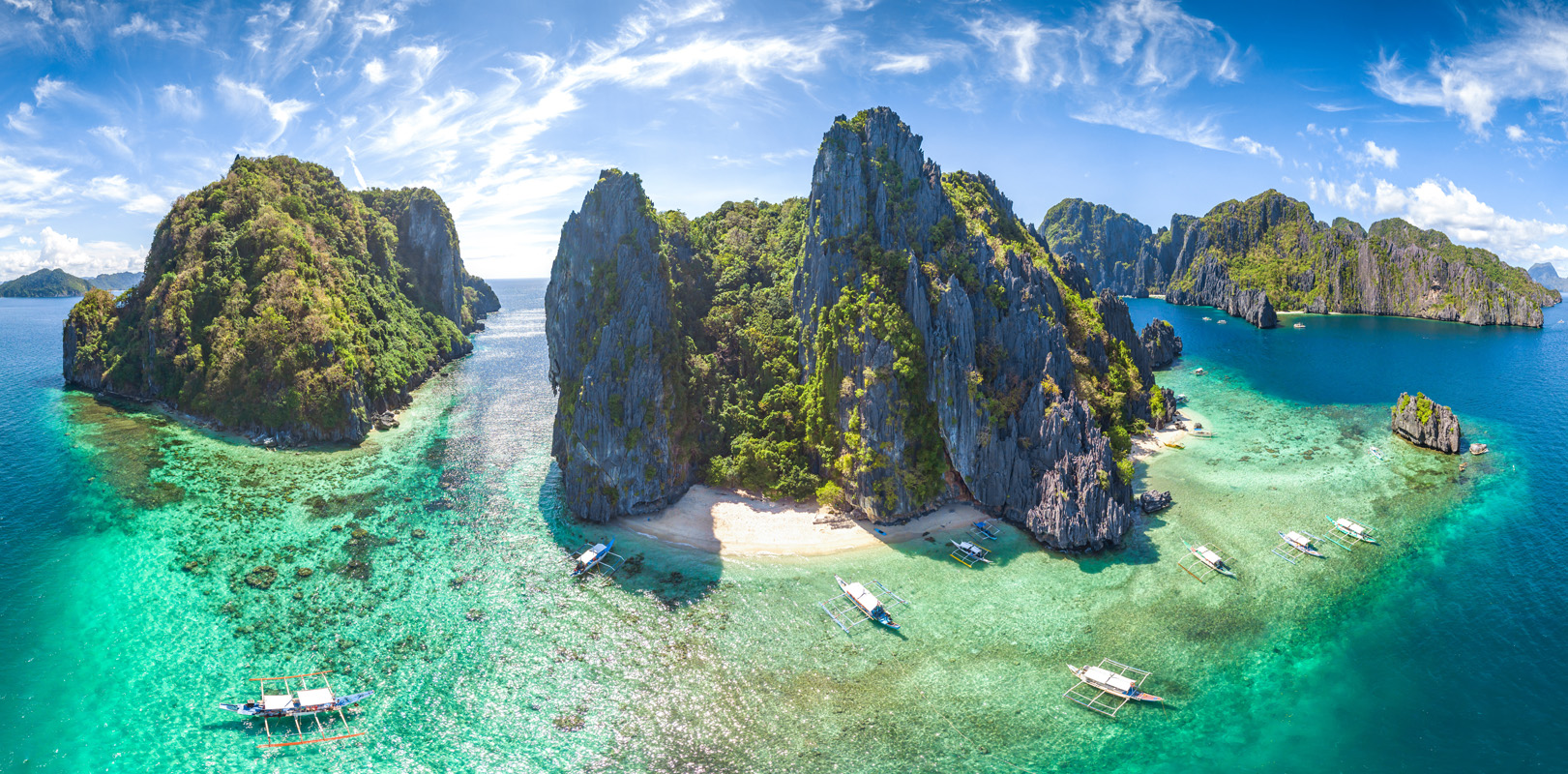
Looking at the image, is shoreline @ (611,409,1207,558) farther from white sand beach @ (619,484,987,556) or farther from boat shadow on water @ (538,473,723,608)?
boat shadow on water @ (538,473,723,608)

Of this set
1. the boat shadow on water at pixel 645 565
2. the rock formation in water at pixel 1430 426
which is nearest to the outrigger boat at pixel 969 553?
the boat shadow on water at pixel 645 565

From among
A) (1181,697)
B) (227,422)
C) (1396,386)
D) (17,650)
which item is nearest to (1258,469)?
(1181,697)

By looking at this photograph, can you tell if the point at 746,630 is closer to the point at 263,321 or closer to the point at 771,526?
the point at 771,526

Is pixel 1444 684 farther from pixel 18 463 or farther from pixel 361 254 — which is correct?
pixel 361 254

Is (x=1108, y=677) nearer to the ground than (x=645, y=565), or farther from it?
nearer to the ground

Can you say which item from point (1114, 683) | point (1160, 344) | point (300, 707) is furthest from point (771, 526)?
point (1160, 344)

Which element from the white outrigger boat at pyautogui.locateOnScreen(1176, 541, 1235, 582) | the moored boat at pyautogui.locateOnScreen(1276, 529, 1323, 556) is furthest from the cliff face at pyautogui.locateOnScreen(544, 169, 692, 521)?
the moored boat at pyautogui.locateOnScreen(1276, 529, 1323, 556)
